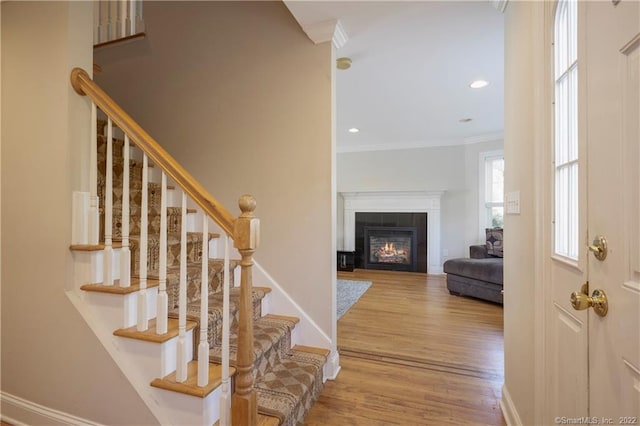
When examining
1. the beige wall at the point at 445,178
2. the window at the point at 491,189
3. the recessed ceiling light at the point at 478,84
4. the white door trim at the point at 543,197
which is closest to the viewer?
the white door trim at the point at 543,197

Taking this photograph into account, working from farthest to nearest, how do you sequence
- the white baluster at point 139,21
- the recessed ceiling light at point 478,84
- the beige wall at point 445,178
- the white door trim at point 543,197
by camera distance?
the beige wall at point 445,178
the recessed ceiling light at point 478,84
the white baluster at point 139,21
the white door trim at point 543,197

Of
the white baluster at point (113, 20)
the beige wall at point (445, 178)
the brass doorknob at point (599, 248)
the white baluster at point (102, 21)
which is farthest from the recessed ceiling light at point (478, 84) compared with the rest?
the white baluster at point (102, 21)

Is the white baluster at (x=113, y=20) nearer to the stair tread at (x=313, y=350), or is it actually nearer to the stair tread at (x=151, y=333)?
the stair tread at (x=151, y=333)

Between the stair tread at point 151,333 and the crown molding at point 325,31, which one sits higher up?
the crown molding at point 325,31

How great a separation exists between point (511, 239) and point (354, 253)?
4.12 m

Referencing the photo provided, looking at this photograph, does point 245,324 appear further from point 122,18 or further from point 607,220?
point 122,18

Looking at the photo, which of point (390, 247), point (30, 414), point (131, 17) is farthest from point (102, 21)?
point (390, 247)

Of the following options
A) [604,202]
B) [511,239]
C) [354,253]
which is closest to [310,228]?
[511,239]

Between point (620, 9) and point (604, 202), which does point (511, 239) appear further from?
point (620, 9)

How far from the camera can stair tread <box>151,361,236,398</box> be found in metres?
1.18

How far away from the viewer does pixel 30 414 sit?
1.51 metres

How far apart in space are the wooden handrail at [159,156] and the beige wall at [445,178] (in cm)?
460

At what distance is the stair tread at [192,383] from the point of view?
1.18 metres

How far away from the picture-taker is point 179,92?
243cm
